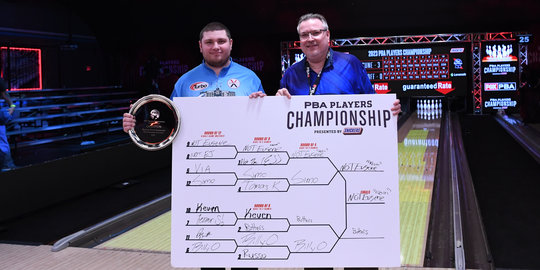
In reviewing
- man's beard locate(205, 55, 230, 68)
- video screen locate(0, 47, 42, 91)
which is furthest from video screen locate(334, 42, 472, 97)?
man's beard locate(205, 55, 230, 68)

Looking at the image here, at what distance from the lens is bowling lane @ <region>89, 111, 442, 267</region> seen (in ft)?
12.1

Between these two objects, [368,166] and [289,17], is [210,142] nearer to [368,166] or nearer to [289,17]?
[368,166]

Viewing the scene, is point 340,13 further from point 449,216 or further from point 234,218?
point 234,218

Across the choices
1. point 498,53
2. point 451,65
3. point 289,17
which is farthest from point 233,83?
point 498,53

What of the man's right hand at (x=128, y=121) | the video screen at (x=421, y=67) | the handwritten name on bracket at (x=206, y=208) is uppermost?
the video screen at (x=421, y=67)

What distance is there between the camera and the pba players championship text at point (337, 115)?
1.98m

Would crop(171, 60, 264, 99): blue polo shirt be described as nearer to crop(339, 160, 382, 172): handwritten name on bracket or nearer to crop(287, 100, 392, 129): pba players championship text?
crop(287, 100, 392, 129): pba players championship text

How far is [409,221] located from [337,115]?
2.56 meters

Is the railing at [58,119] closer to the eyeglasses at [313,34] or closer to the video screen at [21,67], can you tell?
the video screen at [21,67]

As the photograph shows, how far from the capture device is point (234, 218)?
79.4 inches

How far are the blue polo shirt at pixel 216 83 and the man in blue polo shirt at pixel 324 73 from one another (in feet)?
0.60

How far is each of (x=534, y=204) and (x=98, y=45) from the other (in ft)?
39.9

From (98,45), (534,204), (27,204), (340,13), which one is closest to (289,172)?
(534,204)

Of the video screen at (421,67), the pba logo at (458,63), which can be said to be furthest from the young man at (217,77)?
the pba logo at (458,63)
